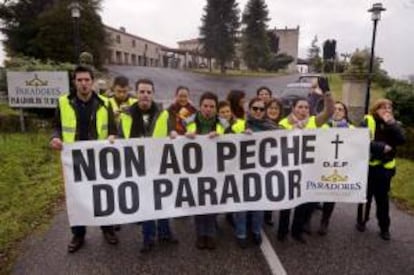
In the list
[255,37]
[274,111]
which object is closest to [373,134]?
[274,111]

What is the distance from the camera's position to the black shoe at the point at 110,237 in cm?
448

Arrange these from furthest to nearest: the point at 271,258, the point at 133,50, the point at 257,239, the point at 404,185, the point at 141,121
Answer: the point at 133,50
the point at 404,185
the point at 257,239
the point at 141,121
the point at 271,258

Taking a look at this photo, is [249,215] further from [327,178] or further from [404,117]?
[404,117]

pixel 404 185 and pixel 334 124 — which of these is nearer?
pixel 334 124

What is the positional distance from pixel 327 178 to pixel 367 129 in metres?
0.75

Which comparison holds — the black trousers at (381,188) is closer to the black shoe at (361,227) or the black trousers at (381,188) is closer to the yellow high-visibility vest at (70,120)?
the black shoe at (361,227)

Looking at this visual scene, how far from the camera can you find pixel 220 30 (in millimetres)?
50406

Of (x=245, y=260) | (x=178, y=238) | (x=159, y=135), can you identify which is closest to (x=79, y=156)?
(x=159, y=135)

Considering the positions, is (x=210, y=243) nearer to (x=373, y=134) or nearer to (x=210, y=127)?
(x=210, y=127)

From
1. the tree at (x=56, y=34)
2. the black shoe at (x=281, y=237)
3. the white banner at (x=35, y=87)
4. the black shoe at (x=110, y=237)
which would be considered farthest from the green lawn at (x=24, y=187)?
the tree at (x=56, y=34)

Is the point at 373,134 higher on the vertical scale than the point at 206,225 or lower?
higher

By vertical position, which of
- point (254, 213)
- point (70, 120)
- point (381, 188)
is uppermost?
point (70, 120)

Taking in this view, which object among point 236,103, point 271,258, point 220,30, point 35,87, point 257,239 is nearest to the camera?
point 271,258

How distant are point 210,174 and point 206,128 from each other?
0.54 metres
